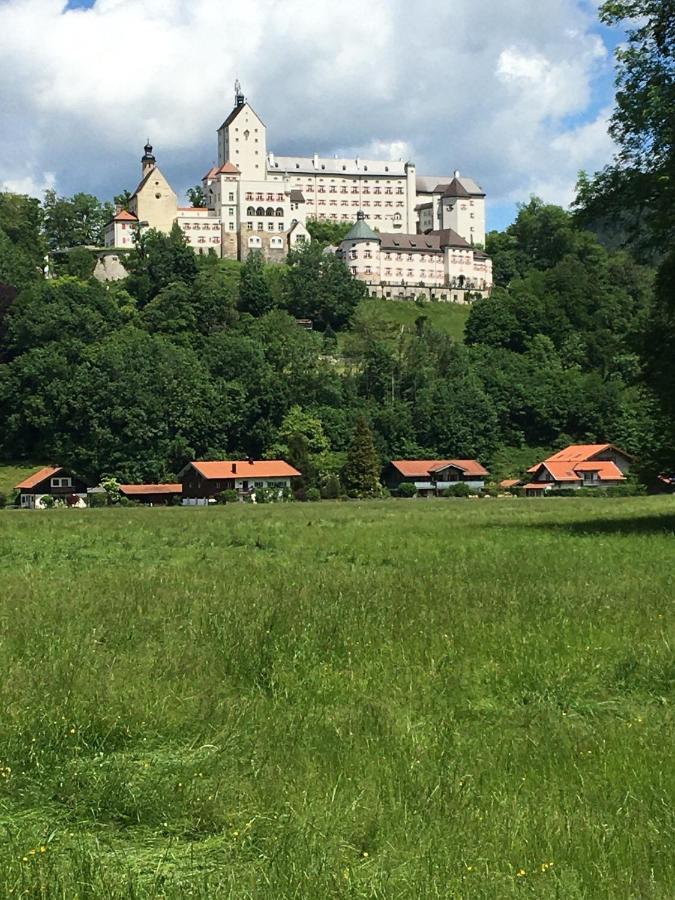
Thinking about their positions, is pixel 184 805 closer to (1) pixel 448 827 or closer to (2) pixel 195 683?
(1) pixel 448 827

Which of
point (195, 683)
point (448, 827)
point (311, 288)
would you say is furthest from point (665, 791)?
point (311, 288)

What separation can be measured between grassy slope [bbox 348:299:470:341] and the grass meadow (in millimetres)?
144436

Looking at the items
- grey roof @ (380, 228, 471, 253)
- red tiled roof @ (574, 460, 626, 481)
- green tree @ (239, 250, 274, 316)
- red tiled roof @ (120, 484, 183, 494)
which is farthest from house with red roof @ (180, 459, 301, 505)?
grey roof @ (380, 228, 471, 253)

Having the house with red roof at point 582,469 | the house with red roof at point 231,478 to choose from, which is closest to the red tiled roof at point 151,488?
the house with red roof at point 231,478

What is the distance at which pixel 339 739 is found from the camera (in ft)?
28.0

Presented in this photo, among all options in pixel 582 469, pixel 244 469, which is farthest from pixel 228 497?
pixel 582 469

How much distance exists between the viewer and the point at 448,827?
6785 millimetres

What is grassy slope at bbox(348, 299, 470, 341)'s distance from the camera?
16625cm

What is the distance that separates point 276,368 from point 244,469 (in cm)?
2272

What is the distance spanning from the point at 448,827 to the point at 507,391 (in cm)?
12731

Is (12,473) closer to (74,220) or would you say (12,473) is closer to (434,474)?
(434,474)

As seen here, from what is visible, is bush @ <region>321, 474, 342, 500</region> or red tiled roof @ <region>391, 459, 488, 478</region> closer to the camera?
bush @ <region>321, 474, 342, 500</region>

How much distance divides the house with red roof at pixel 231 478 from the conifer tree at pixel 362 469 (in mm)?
6794

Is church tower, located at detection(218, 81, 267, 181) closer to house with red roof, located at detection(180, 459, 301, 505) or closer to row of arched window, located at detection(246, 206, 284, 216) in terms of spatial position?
row of arched window, located at detection(246, 206, 284, 216)
